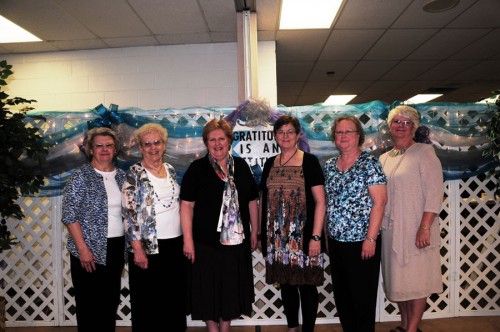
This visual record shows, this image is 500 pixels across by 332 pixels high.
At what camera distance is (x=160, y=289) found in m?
2.05

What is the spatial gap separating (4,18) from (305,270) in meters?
3.66

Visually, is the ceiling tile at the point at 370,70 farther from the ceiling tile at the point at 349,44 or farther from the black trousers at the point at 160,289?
the black trousers at the point at 160,289

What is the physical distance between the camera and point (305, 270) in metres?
2.08

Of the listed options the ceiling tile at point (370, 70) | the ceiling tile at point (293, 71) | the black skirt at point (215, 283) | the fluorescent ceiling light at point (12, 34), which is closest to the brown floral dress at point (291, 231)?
the black skirt at point (215, 283)

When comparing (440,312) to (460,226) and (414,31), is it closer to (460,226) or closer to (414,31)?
(460,226)

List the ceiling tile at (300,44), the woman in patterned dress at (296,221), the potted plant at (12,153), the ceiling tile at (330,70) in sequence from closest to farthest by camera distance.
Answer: the woman in patterned dress at (296,221) < the potted plant at (12,153) < the ceiling tile at (300,44) < the ceiling tile at (330,70)

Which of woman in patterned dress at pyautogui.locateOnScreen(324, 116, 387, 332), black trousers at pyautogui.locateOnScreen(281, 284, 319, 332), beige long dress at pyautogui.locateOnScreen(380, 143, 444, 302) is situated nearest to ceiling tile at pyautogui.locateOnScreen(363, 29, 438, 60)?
beige long dress at pyautogui.locateOnScreen(380, 143, 444, 302)

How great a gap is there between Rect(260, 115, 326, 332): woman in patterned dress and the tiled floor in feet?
2.55

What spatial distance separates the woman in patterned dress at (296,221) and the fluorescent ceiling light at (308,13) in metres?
1.70

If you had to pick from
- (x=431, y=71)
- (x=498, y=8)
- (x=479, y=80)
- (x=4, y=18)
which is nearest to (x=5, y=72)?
(x=4, y=18)

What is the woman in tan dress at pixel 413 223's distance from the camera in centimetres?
210

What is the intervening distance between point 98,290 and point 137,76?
2.92 metres

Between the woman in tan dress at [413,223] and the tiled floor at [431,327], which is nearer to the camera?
the woman in tan dress at [413,223]

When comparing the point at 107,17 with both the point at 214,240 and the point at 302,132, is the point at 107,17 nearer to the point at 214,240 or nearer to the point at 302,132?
the point at 302,132
